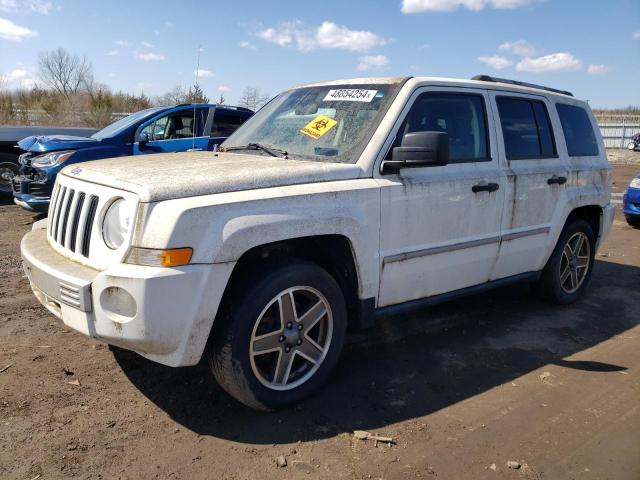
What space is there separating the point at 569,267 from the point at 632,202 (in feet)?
16.9

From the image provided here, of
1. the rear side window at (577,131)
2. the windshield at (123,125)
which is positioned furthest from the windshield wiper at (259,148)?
the windshield at (123,125)

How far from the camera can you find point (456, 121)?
3.96 m

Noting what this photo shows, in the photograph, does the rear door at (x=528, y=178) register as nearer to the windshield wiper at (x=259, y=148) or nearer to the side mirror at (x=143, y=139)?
the windshield wiper at (x=259, y=148)

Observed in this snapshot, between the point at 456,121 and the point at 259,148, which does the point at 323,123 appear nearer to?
the point at 259,148

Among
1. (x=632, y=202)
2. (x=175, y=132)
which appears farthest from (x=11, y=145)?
(x=632, y=202)

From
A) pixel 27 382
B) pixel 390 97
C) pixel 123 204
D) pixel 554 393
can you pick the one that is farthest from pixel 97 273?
pixel 554 393

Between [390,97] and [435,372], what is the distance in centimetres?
192

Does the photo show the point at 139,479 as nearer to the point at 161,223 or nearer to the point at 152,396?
the point at 152,396

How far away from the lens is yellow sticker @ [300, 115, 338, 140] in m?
3.68

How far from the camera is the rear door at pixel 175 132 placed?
8.10 m

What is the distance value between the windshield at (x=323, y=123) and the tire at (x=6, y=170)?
→ 24.9ft

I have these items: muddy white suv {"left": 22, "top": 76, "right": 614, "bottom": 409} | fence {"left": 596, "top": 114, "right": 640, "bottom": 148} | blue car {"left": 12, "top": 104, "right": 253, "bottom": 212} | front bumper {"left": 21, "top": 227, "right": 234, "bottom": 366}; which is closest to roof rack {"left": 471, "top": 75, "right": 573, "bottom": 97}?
muddy white suv {"left": 22, "top": 76, "right": 614, "bottom": 409}

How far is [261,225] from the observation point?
279 cm

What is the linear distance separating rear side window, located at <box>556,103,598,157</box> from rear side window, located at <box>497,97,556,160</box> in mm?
304
